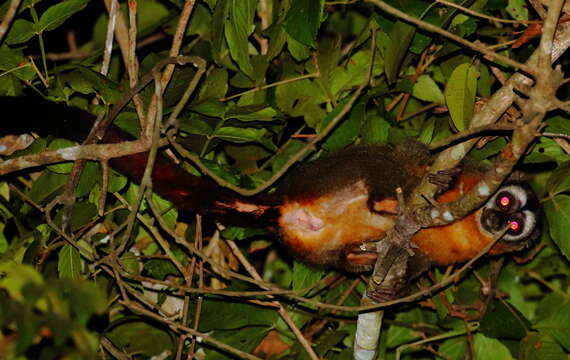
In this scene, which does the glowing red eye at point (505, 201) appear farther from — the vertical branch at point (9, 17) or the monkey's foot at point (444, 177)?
the vertical branch at point (9, 17)

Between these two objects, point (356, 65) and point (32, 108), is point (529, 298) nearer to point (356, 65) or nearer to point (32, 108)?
point (356, 65)

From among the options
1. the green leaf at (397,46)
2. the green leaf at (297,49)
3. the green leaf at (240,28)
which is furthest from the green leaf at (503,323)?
the green leaf at (240,28)

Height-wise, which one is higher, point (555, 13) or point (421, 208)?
point (555, 13)

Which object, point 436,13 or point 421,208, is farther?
point 436,13

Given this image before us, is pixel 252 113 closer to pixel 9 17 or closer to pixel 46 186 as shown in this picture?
pixel 46 186

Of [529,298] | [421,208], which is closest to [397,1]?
[421,208]

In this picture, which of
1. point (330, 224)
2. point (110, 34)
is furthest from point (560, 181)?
point (110, 34)

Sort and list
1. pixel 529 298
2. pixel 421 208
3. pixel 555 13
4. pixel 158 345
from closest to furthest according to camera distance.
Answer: pixel 555 13 < pixel 421 208 < pixel 158 345 < pixel 529 298
